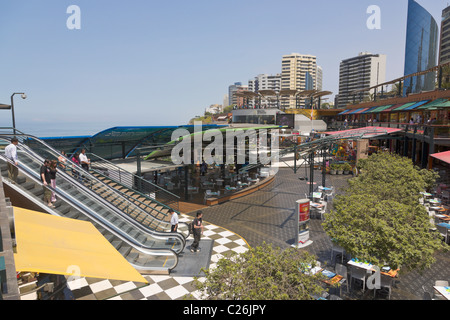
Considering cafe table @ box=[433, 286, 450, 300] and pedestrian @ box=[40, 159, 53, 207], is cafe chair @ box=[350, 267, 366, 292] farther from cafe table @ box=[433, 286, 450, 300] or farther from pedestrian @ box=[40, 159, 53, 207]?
pedestrian @ box=[40, 159, 53, 207]

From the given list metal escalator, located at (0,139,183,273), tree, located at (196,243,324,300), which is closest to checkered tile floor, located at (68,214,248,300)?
metal escalator, located at (0,139,183,273)

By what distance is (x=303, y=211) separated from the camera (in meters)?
10.9

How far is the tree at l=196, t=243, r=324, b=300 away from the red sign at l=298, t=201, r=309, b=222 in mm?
6193

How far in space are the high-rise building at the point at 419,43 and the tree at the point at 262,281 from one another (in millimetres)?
108519

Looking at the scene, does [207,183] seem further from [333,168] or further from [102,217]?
[333,168]

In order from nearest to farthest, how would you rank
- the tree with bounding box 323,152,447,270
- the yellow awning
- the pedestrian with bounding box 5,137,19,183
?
the yellow awning
the tree with bounding box 323,152,447,270
the pedestrian with bounding box 5,137,19,183

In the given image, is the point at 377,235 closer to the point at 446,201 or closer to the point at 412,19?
the point at 446,201

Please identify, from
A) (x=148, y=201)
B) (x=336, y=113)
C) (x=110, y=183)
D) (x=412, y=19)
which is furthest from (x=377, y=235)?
(x=412, y=19)

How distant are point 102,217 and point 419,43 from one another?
123 m

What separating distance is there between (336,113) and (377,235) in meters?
64.6

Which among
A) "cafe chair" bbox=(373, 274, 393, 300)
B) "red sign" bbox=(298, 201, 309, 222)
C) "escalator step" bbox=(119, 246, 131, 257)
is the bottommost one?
"cafe chair" bbox=(373, 274, 393, 300)

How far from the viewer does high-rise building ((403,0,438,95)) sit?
308 ft

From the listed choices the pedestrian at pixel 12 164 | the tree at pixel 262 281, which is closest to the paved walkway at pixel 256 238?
the tree at pixel 262 281
